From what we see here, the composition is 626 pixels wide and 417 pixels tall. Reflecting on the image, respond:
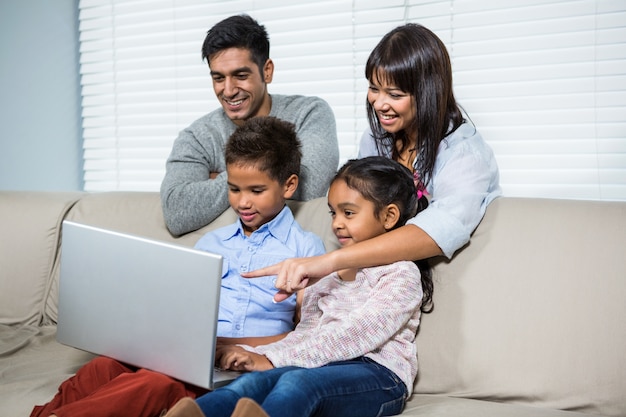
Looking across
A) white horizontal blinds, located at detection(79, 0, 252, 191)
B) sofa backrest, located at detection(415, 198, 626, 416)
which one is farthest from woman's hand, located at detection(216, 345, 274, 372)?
white horizontal blinds, located at detection(79, 0, 252, 191)

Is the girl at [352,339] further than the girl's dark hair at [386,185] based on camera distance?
No

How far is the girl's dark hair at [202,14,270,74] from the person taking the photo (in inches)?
80.4

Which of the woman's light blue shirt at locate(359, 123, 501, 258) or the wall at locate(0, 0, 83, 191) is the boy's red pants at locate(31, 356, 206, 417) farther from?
the wall at locate(0, 0, 83, 191)

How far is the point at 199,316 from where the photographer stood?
1.23 m

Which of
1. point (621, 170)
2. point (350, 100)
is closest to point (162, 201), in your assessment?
point (350, 100)

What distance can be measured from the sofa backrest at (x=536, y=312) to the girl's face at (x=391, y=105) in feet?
1.04

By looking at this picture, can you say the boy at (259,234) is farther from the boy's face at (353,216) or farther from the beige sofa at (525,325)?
the beige sofa at (525,325)

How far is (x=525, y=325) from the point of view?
156 centimetres

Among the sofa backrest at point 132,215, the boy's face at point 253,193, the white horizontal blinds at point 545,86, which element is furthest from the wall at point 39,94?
the boy's face at point 253,193

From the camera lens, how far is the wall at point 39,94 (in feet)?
10.3

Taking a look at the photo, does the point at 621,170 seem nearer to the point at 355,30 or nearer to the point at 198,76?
the point at 355,30

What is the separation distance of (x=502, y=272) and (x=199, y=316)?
76 cm

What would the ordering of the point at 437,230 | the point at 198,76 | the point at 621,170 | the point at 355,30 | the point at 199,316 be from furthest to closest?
the point at 198,76 < the point at 355,30 < the point at 621,170 < the point at 437,230 < the point at 199,316

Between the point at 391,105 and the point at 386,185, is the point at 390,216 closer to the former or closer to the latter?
the point at 386,185
